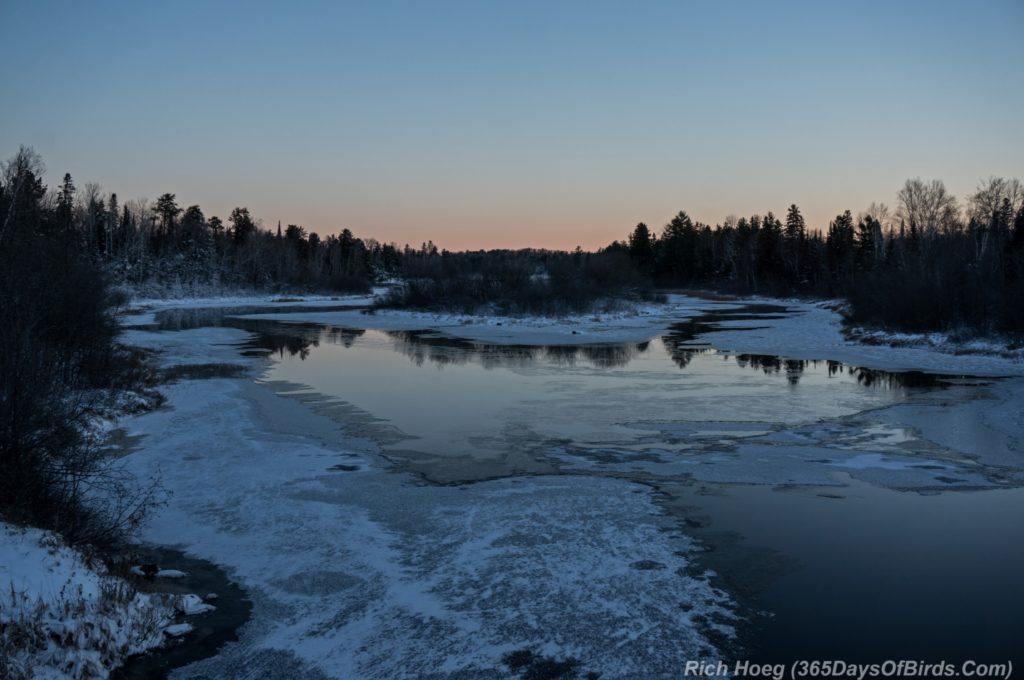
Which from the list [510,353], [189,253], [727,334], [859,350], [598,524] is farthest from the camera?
[189,253]

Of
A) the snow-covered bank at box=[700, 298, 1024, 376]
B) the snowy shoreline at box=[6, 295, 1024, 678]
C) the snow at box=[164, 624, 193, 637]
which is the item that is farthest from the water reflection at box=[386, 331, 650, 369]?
the snow at box=[164, 624, 193, 637]

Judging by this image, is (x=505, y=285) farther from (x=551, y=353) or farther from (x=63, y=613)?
(x=63, y=613)

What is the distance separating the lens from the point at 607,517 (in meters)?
7.62

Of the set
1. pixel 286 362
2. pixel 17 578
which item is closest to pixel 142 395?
pixel 286 362

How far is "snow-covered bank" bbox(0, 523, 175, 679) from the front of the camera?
4227 millimetres

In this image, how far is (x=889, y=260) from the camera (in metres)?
61.2

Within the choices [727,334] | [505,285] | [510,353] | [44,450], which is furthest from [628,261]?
[44,450]

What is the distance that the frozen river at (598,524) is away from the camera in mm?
5008

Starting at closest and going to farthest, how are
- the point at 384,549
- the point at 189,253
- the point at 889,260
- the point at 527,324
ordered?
the point at 384,549
the point at 527,324
the point at 889,260
the point at 189,253

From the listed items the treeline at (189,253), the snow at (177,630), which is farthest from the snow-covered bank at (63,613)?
the treeline at (189,253)

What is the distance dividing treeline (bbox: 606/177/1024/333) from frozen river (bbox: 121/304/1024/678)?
1625 cm

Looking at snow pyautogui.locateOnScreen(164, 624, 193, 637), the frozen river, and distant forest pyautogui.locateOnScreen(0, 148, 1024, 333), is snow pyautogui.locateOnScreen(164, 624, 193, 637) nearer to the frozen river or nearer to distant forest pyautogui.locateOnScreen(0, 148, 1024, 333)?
the frozen river

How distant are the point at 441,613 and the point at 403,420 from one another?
796 cm

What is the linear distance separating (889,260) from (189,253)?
77.3 meters
